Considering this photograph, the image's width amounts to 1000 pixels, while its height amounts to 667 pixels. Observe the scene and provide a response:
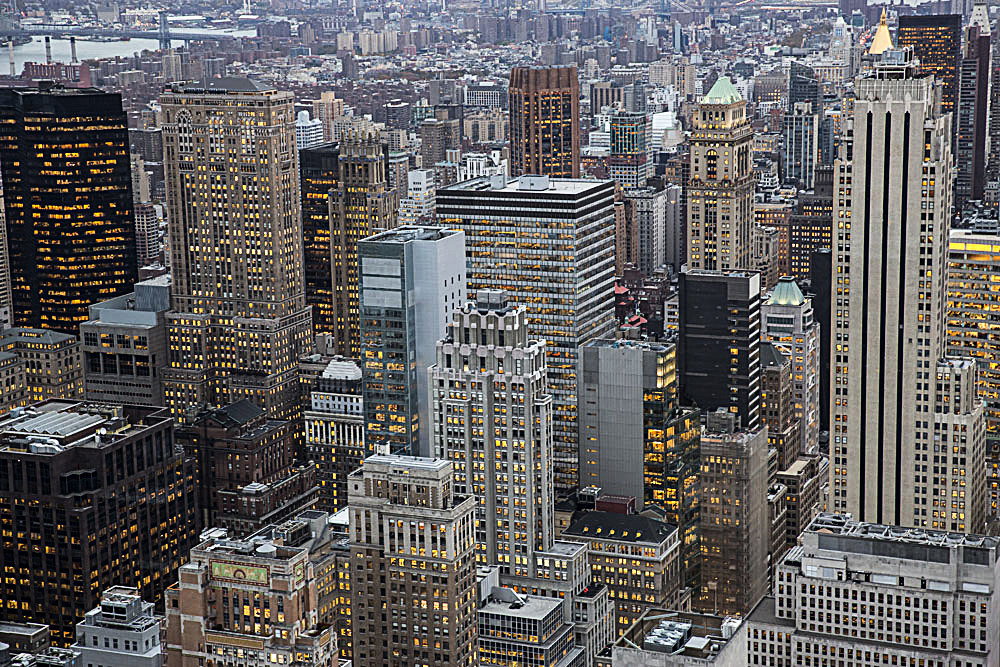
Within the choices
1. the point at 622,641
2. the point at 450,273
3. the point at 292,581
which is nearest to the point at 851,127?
the point at 450,273

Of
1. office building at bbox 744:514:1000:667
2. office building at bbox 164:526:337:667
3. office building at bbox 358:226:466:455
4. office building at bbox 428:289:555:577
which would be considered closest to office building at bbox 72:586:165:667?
office building at bbox 164:526:337:667

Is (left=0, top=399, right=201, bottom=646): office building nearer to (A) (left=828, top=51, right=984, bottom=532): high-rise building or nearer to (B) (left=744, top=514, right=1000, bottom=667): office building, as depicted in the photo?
(B) (left=744, top=514, right=1000, bottom=667): office building

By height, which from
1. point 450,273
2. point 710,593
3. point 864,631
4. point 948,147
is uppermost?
point 948,147

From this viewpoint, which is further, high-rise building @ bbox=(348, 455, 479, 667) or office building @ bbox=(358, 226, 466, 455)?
office building @ bbox=(358, 226, 466, 455)

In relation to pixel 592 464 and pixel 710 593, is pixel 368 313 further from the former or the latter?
pixel 710 593

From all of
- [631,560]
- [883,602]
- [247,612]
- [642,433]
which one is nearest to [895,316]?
[642,433]

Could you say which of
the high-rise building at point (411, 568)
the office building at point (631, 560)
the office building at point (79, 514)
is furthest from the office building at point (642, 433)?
the high-rise building at point (411, 568)

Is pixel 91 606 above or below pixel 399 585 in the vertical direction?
Answer: below
